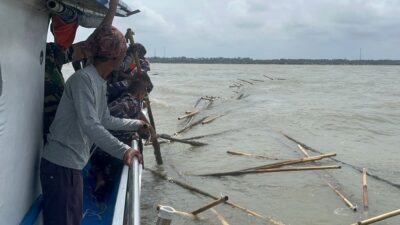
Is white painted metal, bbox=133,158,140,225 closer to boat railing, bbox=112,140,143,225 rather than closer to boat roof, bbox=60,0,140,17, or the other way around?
boat railing, bbox=112,140,143,225

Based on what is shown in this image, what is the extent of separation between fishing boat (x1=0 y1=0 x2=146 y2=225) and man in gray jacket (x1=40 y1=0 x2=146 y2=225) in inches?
7.4

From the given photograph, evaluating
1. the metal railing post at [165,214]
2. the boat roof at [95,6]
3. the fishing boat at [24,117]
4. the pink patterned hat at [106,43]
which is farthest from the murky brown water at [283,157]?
the metal railing post at [165,214]

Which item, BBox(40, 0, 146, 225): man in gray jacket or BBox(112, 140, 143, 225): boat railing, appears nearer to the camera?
BBox(112, 140, 143, 225): boat railing

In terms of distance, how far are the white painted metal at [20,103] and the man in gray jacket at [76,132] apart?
19 centimetres

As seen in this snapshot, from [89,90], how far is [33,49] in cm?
73

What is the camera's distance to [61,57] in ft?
13.7

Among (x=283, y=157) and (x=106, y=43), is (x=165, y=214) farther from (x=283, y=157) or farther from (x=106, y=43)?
(x=283, y=157)

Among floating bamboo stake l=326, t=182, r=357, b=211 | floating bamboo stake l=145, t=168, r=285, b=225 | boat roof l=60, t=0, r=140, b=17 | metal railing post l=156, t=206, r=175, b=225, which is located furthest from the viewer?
floating bamboo stake l=326, t=182, r=357, b=211

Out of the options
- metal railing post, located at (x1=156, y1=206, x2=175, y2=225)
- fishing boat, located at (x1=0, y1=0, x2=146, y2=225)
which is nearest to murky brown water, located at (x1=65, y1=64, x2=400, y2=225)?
fishing boat, located at (x1=0, y1=0, x2=146, y2=225)

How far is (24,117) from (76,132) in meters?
0.39

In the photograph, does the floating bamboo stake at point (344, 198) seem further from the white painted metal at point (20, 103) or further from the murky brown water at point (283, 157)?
the white painted metal at point (20, 103)

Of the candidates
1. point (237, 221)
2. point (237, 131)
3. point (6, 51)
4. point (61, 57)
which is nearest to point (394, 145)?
point (237, 131)

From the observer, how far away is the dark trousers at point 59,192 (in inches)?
118

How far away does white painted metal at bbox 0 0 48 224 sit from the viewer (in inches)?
103
